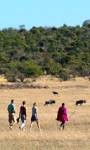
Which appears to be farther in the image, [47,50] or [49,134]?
[47,50]

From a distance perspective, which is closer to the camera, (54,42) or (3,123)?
(3,123)

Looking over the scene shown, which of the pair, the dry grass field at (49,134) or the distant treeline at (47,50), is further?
the distant treeline at (47,50)

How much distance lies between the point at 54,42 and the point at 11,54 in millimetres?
20745

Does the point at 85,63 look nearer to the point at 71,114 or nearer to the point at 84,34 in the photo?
the point at 84,34

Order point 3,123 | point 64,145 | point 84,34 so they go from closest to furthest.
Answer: point 64,145 < point 3,123 < point 84,34

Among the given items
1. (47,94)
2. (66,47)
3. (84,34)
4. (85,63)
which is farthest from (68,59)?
(47,94)

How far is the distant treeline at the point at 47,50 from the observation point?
101 meters

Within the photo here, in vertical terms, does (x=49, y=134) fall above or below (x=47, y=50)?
below

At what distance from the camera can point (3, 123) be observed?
31859 mm

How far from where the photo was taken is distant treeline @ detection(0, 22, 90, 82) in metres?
101

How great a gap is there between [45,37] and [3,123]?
132 m

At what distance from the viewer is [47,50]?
14738 centimetres

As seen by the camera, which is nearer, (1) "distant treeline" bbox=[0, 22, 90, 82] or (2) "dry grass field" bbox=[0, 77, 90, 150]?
(2) "dry grass field" bbox=[0, 77, 90, 150]

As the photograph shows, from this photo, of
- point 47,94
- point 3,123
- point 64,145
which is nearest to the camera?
point 64,145
